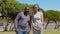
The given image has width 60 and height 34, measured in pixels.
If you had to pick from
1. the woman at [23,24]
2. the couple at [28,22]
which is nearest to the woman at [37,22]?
the couple at [28,22]

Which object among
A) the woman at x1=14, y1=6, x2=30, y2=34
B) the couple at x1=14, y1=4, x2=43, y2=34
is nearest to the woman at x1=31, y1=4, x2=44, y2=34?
the couple at x1=14, y1=4, x2=43, y2=34

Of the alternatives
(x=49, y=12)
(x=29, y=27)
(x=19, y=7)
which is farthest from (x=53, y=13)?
(x=29, y=27)

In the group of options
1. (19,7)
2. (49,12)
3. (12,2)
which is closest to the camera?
(12,2)

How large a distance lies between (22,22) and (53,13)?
2489 inches

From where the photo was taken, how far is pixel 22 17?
27.2 feet

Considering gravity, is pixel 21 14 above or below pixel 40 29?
above

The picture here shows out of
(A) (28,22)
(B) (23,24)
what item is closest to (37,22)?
(A) (28,22)

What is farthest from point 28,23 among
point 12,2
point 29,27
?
point 12,2

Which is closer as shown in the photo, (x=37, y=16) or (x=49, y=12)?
(x=37, y=16)

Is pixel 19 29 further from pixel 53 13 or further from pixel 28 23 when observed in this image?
pixel 53 13

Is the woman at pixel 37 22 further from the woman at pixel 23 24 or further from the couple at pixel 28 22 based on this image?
the woman at pixel 23 24

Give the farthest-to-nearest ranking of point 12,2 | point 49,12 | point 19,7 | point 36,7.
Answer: point 49,12 < point 19,7 < point 12,2 < point 36,7

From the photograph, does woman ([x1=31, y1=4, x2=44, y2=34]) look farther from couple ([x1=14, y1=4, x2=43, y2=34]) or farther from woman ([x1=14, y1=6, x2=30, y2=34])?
woman ([x1=14, y1=6, x2=30, y2=34])

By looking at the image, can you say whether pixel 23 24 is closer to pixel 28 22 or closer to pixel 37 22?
pixel 28 22
